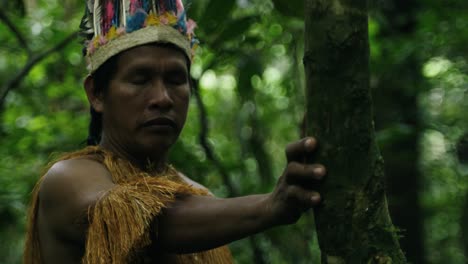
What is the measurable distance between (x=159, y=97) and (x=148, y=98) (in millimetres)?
38

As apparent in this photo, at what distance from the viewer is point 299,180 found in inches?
70.2

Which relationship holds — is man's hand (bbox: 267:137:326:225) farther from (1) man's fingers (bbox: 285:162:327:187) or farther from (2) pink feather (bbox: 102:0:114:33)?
(2) pink feather (bbox: 102:0:114:33)

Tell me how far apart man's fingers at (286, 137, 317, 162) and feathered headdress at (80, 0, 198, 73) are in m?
0.94

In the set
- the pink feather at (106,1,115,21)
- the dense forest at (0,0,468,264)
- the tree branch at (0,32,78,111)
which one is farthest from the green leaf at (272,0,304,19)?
the tree branch at (0,32,78,111)

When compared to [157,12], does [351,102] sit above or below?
below

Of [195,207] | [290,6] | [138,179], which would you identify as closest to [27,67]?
[138,179]

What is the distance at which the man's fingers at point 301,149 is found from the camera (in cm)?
176

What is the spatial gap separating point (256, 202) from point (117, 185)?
0.50 metres

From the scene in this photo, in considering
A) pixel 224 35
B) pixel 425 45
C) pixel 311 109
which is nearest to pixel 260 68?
pixel 224 35

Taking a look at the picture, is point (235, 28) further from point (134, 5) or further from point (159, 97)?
point (159, 97)

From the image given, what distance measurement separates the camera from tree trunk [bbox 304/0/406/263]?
1.75 metres

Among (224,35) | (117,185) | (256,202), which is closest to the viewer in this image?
(256,202)

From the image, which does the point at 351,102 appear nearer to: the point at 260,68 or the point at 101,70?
the point at 101,70

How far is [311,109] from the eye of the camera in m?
1.80
